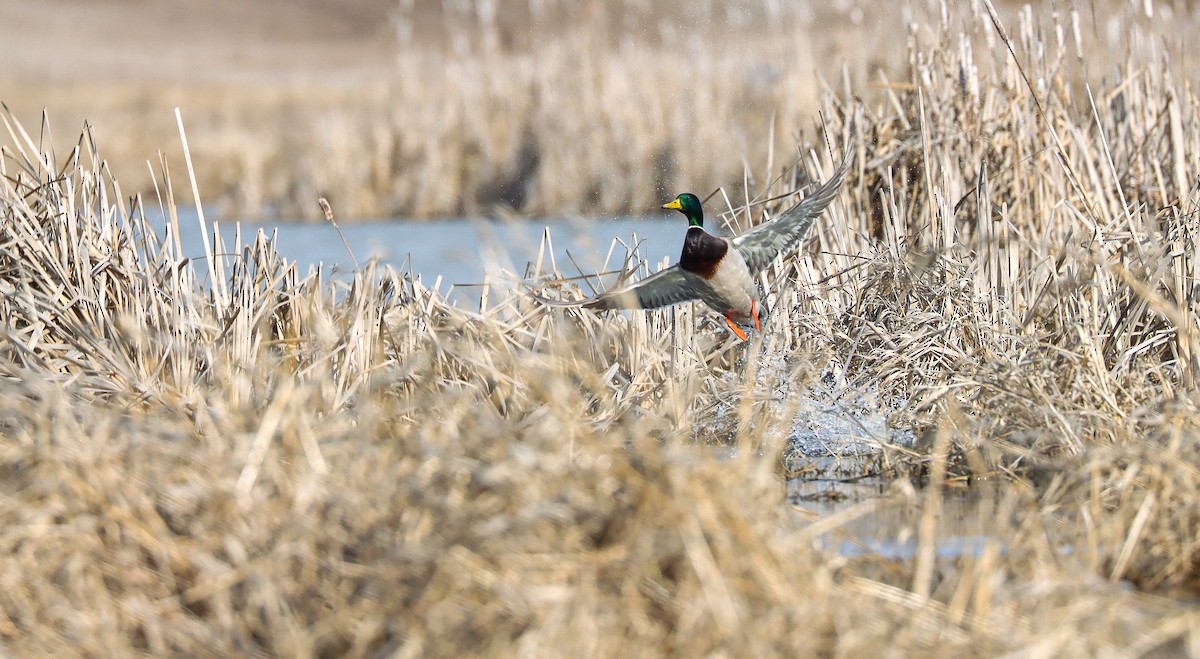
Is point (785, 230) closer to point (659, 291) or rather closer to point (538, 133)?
point (659, 291)

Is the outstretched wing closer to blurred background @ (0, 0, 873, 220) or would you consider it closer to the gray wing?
the gray wing

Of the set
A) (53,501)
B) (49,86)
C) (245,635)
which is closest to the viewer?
(245,635)

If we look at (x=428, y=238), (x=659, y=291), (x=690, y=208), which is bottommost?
(x=428, y=238)

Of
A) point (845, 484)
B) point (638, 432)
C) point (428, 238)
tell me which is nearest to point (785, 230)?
point (845, 484)

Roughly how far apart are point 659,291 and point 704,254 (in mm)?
225

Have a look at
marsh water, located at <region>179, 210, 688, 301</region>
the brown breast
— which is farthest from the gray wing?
marsh water, located at <region>179, 210, 688, 301</region>

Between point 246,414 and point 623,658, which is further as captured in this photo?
point 246,414

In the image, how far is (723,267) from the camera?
3.86 m

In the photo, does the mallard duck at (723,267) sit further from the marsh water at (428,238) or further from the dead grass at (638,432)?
the marsh water at (428,238)

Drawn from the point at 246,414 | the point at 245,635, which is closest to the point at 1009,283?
the point at 246,414

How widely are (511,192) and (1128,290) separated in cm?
964

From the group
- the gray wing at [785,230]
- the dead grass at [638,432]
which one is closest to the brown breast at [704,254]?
the gray wing at [785,230]

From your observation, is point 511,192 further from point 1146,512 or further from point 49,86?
point 49,86

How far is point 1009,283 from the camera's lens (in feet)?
14.2
